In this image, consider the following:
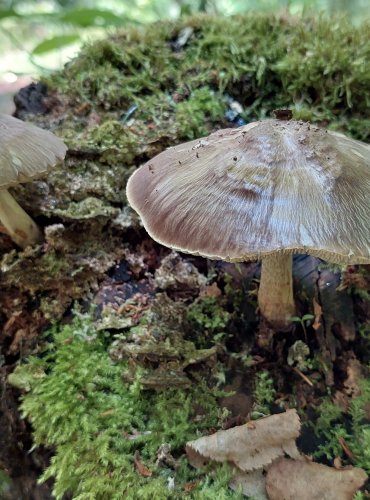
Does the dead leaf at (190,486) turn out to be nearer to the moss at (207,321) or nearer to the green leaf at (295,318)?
the moss at (207,321)

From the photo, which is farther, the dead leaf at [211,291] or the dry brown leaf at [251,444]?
the dead leaf at [211,291]

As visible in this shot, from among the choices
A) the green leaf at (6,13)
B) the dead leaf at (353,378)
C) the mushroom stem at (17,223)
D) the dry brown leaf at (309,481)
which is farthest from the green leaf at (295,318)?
the green leaf at (6,13)

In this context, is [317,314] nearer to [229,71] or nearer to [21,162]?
[21,162]

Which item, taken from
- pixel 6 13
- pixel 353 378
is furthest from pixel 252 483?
pixel 6 13

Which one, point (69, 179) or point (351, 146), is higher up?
point (351, 146)

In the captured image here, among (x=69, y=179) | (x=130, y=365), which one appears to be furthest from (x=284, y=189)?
(x=69, y=179)

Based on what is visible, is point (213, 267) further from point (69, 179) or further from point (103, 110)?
point (103, 110)
